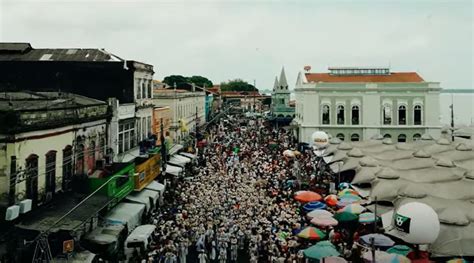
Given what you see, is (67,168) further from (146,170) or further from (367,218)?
(367,218)

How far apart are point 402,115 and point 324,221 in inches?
1398

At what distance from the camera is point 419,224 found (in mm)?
15398

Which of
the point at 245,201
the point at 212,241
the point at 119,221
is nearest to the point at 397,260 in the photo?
the point at 212,241

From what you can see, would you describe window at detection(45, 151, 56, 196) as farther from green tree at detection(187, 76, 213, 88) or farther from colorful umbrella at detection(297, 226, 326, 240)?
green tree at detection(187, 76, 213, 88)

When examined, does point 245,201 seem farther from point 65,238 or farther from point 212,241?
point 65,238

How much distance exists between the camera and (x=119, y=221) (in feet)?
66.9

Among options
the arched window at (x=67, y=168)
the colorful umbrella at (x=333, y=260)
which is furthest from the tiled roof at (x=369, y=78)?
the colorful umbrella at (x=333, y=260)

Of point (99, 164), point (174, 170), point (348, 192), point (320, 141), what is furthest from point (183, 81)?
point (348, 192)

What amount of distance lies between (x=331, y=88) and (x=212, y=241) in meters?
35.2

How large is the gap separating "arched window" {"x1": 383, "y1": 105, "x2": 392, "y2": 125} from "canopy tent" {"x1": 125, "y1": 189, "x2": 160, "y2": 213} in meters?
32.6

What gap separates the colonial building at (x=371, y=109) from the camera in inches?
2021

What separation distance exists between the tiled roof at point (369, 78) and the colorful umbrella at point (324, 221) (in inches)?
1454

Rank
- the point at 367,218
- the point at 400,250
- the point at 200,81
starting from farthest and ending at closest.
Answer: the point at 200,81
the point at 367,218
the point at 400,250

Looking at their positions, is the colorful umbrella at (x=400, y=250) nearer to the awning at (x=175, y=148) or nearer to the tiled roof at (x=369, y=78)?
the awning at (x=175, y=148)
